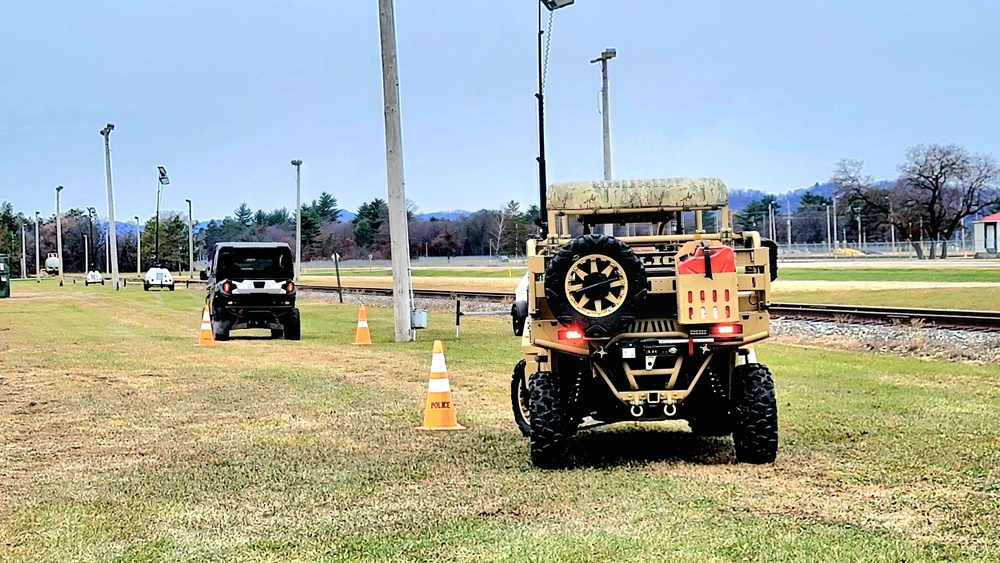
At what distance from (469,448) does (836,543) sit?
166 inches

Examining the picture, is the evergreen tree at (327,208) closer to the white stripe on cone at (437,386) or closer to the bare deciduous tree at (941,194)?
the bare deciduous tree at (941,194)

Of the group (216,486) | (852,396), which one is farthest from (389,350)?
(216,486)

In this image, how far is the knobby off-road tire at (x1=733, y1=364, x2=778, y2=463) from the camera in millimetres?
8719

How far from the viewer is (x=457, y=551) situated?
251 inches

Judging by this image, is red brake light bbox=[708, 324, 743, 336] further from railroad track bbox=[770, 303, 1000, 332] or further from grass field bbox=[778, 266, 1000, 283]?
grass field bbox=[778, 266, 1000, 283]

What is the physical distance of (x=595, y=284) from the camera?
332 inches

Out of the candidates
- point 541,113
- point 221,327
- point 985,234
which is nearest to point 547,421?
point 541,113

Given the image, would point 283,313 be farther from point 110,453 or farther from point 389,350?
point 110,453

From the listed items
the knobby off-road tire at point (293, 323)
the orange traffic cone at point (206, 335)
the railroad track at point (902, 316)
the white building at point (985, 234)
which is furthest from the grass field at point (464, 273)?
the orange traffic cone at point (206, 335)

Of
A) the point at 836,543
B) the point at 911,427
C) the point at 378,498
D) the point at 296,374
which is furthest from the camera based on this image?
the point at 296,374

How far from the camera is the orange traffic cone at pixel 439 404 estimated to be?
36.7 feet

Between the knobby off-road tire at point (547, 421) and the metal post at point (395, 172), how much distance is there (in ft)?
50.5

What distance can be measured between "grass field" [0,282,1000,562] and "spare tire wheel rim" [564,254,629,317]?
4.01 ft

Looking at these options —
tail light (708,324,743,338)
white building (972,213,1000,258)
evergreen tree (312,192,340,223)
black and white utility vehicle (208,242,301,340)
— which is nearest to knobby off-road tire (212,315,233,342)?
black and white utility vehicle (208,242,301,340)
